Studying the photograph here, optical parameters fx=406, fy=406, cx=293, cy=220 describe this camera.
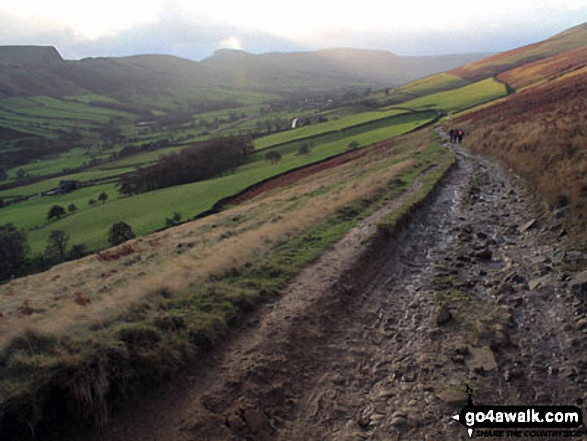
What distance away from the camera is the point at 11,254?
48406mm

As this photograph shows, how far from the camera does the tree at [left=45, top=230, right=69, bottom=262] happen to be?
156 feet

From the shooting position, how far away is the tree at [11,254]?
4731 cm

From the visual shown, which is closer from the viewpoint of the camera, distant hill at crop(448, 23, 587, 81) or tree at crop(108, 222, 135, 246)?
tree at crop(108, 222, 135, 246)

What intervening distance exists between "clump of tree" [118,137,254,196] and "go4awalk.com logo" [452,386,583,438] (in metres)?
76.5

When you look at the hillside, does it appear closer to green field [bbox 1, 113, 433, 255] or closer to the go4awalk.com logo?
the go4awalk.com logo

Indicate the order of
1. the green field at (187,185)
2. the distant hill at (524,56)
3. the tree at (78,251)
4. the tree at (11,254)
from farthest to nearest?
the distant hill at (524,56), the green field at (187,185), the tree at (11,254), the tree at (78,251)

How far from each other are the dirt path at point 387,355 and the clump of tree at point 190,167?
230 feet

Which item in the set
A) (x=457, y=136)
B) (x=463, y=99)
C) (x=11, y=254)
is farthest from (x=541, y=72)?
(x=11, y=254)

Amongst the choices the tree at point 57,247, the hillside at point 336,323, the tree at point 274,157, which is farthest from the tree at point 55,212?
the hillside at point 336,323

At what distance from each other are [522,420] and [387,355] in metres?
2.95

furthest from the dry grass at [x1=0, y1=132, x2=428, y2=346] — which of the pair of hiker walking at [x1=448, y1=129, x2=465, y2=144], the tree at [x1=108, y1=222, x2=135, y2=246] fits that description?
the tree at [x1=108, y1=222, x2=135, y2=246]

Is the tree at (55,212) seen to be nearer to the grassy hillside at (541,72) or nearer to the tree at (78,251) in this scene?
the tree at (78,251)

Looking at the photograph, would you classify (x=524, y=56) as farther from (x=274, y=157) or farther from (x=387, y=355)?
(x=387, y=355)

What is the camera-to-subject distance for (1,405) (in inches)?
262
